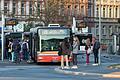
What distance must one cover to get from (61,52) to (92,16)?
3386 inches

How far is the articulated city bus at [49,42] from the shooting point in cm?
3578

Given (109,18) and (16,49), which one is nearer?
(16,49)

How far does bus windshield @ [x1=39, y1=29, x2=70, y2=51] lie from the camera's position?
36.0 metres

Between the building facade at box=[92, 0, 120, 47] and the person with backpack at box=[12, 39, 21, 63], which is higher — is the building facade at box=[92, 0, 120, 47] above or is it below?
above

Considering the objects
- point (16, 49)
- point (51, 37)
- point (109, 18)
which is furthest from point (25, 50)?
point (109, 18)

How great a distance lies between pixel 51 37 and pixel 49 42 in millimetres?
433

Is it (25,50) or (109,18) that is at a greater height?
(109,18)

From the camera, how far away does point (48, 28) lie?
36625 mm

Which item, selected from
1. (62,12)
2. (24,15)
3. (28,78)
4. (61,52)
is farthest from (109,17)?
(28,78)

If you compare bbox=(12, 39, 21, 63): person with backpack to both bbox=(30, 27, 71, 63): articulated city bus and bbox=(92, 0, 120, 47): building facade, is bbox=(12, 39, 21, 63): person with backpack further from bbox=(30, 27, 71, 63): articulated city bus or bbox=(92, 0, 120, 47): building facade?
bbox=(92, 0, 120, 47): building facade

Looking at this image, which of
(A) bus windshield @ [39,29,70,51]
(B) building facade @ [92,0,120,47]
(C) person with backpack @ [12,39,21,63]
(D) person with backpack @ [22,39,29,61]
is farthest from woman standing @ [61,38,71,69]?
(B) building facade @ [92,0,120,47]

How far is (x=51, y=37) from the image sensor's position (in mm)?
36281

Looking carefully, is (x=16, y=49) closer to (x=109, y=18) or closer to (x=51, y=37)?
(x=51, y=37)

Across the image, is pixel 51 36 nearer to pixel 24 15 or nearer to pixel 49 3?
pixel 49 3
